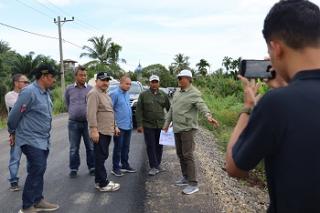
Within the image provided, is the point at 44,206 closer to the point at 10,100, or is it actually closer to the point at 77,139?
the point at 77,139

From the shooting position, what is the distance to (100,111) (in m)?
7.29

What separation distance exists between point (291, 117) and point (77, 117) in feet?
22.4

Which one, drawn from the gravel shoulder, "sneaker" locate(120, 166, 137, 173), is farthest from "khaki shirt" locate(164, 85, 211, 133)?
"sneaker" locate(120, 166, 137, 173)

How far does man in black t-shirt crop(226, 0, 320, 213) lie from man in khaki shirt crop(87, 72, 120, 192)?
5.21 meters

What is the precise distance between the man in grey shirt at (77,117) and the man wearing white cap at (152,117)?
1017mm

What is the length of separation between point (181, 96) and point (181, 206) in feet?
6.09

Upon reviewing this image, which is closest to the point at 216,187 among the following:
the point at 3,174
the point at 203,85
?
the point at 3,174

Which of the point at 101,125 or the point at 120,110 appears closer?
the point at 101,125

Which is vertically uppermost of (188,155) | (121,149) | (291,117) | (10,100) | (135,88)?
(291,117)

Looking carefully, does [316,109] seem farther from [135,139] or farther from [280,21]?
[135,139]

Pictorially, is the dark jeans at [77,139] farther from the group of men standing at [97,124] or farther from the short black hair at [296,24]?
the short black hair at [296,24]

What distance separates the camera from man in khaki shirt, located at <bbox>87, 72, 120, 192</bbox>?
23.1 ft

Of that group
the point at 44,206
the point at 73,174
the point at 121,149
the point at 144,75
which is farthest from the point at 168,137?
the point at 144,75

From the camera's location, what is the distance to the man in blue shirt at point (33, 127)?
583 centimetres
